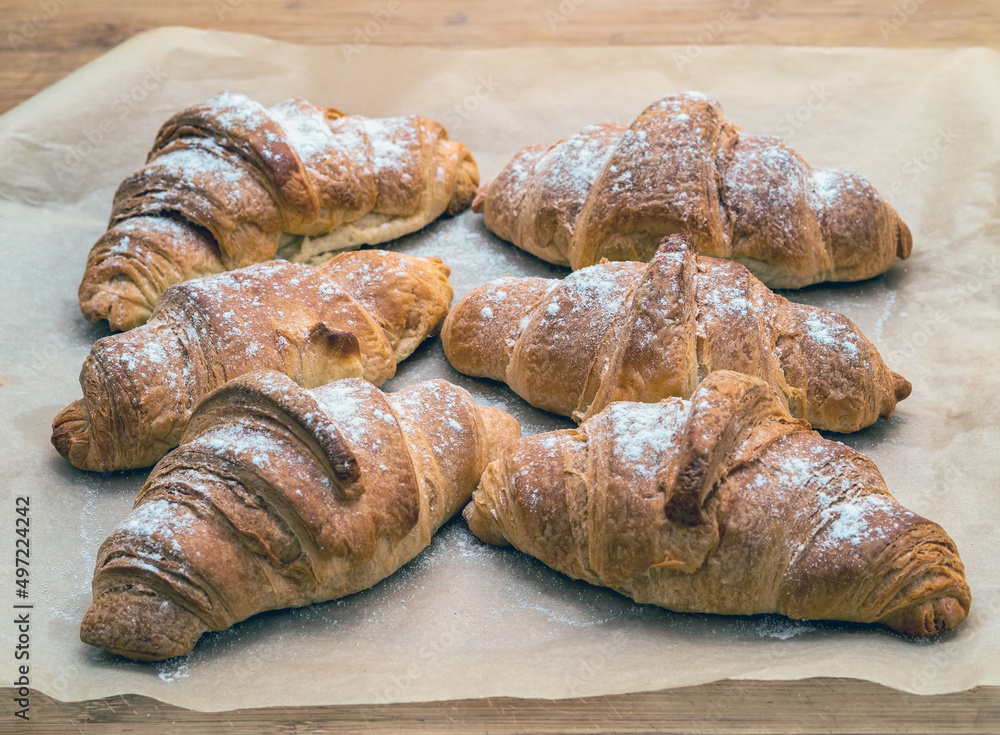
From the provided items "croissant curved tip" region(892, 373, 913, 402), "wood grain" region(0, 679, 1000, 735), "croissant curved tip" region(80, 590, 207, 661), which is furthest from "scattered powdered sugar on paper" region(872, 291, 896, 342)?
"croissant curved tip" region(80, 590, 207, 661)

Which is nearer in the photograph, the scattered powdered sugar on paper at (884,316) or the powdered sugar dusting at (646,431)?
the powdered sugar dusting at (646,431)

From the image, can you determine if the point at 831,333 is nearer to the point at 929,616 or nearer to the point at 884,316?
the point at 884,316

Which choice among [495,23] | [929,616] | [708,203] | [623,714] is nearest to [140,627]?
[623,714]

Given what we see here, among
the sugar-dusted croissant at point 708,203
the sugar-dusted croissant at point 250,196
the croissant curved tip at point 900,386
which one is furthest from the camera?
the sugar-dusted croissant at point 250,196

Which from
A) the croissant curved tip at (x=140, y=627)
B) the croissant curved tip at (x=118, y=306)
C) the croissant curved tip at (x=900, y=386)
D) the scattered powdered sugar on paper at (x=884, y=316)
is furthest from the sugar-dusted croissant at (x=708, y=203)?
the croissant curved tip at (x=140, y=627)

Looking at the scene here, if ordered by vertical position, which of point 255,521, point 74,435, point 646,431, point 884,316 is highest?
point 646,431

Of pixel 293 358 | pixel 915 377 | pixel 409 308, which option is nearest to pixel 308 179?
pixel 409 308

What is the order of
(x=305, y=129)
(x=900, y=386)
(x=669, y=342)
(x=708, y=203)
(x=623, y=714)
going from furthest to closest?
(x=305, y=129) → (x=708, y=203) → (x=900, y=386) → (x=669, y=342) → (x=623, y=714)

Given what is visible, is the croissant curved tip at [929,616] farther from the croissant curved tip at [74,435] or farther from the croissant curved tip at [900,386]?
the croissant curved tip at [74,435]
